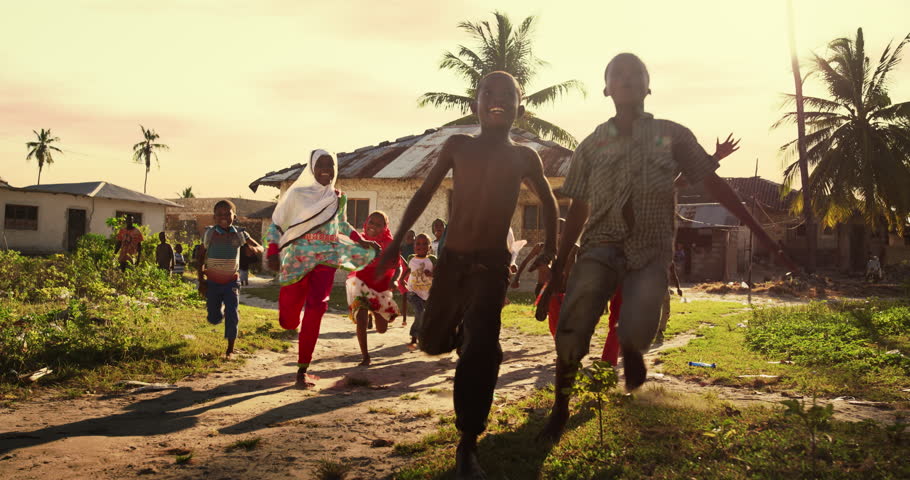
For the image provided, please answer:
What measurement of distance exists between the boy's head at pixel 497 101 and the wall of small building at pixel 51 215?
3590cm

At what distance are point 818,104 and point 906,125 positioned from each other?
11.8 ft

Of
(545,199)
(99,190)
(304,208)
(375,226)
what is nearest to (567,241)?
(545,199)

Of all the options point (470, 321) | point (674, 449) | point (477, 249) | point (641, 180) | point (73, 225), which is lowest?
point (674, 449)

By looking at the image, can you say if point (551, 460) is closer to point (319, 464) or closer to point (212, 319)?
point (319, 464)

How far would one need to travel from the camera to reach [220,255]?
271 inches

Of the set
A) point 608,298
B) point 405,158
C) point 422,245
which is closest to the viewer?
point 608,298

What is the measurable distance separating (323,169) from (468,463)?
12.2ft

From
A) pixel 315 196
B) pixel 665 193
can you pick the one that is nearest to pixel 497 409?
pixel 665 193

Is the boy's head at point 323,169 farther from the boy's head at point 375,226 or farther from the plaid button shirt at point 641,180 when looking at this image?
the plaid button shirt at point 641,180

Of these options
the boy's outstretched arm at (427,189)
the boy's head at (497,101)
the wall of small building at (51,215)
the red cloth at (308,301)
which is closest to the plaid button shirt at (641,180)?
the boy's head at (497,101)

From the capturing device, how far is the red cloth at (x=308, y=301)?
19.0 feet

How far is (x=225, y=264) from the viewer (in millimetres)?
6914

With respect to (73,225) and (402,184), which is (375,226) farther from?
(73,225)

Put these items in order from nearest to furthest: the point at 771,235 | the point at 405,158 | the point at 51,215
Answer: the point at 405,158, the point at 771,235, the point at 51,215
